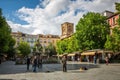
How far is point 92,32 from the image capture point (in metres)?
63.1

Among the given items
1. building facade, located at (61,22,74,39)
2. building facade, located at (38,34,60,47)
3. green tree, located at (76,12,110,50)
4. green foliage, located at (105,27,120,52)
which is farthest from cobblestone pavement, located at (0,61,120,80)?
building facade, located at (38,34,60,47)

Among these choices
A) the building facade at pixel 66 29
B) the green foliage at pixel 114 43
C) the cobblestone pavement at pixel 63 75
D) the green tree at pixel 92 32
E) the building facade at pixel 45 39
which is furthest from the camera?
the building facade at pixel 45 39

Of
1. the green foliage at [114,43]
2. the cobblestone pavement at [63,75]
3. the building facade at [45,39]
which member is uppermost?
the building facade at [45,39]

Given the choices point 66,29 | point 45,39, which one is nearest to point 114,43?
point 66,29

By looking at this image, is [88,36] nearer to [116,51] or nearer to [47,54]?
[116,51]

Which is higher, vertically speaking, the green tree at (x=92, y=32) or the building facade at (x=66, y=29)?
the building facade at (x=66, y=29)

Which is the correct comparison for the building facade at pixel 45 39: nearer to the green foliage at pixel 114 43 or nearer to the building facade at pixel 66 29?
the building facade at pixel 66 29

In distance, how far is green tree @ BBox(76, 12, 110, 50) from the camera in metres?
63.0

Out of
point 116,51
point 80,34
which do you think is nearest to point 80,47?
point 80,34

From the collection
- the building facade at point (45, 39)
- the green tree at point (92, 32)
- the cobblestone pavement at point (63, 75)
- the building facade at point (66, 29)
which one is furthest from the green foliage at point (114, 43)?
the building facade at point (45, 39)

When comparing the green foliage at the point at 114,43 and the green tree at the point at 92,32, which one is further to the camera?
the green tree at the point at 92,32

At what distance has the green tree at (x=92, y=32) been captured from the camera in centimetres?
6297

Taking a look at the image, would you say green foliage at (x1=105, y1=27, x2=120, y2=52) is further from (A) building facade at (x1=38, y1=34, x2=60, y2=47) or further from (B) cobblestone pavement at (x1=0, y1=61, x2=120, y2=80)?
(A) building facade at (x1=38, y1=34, x2=60, y2=47)

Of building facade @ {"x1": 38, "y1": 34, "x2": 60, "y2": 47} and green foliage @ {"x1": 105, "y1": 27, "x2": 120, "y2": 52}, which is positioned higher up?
building facade @ {"x1": 38, "y1": 34, "x2": 60, "y2": 47}
